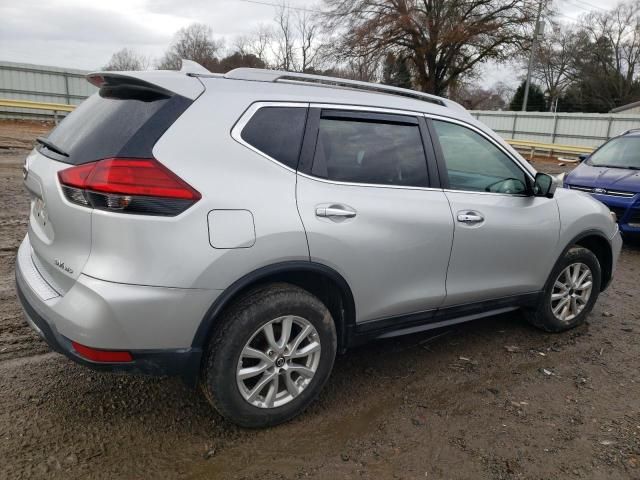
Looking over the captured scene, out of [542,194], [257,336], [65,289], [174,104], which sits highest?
[174,104]

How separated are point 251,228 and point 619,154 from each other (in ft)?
26.0

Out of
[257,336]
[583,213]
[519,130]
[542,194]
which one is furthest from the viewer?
[519,130]

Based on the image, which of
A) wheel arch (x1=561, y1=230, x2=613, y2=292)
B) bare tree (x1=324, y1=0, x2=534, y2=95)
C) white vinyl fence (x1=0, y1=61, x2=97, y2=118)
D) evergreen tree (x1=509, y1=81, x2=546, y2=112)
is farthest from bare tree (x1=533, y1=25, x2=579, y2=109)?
wheel arch (x1=561, y1=230, x2=613, y2=292)

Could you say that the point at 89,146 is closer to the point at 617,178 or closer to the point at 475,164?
the point at 475,164

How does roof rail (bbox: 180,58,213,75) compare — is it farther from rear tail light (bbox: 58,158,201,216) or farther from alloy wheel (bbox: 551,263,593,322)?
alloy wheel (bbox: 551,263,593,322)

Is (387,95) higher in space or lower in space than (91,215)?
higher

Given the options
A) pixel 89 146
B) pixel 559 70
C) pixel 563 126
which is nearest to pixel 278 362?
pixel 89 146

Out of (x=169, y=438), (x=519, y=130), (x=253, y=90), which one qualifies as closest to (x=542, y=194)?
(x=253, y=90)

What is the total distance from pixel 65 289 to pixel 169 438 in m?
0.96

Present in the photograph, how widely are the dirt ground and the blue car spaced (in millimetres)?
3729

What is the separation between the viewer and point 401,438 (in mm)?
2873

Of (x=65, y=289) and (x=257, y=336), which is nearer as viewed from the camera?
(x=65, y=289)

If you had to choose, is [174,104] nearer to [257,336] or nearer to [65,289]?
[65,289]

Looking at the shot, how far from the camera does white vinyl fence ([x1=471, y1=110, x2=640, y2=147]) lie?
84.6 ft
